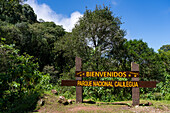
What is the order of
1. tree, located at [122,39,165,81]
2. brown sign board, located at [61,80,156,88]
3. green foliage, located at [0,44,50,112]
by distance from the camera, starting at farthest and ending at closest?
tree, located at [122,39,165,81] < brown sign board, located at [61,80,156,88] < green foliage, located at [0,44,50,112]

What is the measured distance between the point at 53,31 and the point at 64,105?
57.5 feet

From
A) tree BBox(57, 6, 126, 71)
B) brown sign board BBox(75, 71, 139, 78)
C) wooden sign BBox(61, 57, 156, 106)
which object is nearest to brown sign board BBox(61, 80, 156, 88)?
wooden sign BBox(61, 57, 156, 106)

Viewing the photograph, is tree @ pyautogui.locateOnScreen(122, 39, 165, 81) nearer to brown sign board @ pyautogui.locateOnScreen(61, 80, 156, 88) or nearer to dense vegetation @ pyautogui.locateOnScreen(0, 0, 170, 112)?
dense vegetation @ pyautogui.locateOnScreen(0, 0, 170, 112)

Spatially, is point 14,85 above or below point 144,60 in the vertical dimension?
below

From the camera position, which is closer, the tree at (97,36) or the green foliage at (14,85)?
the green foliage at (14,85)

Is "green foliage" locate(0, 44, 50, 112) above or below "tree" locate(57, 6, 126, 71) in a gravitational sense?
below

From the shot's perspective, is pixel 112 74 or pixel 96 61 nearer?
pixel 112 74

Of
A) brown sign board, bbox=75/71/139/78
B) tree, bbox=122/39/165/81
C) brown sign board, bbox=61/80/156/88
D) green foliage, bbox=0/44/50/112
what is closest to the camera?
green foliage, bbox=0/44/50/112

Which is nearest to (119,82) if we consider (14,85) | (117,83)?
(117,83)

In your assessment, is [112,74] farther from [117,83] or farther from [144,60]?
[144,60]

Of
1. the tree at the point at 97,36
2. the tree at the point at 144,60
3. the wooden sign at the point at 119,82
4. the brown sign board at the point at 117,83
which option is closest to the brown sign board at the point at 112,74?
the wooden sign at the point at 119,82

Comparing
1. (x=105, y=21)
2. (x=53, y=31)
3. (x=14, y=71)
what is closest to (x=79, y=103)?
(x=14, y=71)

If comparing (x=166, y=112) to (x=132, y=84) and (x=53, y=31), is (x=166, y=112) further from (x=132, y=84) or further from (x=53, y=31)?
(x=53, y=31)

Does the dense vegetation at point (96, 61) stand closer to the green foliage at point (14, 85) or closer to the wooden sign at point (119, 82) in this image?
the green foliage at point (14, 85)
